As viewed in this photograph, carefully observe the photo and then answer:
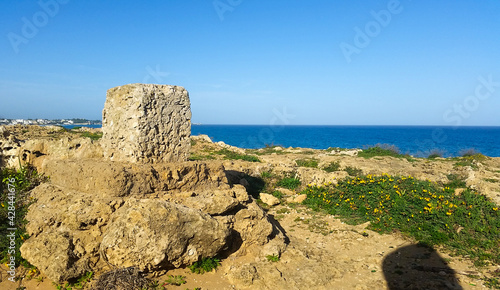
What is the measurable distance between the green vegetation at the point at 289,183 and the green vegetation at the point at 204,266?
6.03 m

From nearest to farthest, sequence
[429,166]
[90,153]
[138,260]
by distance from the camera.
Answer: [138,260], [90,153], [429,166]

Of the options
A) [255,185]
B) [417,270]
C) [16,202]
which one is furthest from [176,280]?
[255,185]

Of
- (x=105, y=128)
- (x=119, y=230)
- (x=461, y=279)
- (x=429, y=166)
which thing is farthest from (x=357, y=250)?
(x=429, y=166)

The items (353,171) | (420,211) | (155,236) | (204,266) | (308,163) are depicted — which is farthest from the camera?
(308,163)

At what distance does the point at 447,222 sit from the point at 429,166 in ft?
28.2

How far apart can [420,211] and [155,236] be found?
251 inches

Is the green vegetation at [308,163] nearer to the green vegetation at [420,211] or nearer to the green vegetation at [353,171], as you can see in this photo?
the green vegetation at [353,171]

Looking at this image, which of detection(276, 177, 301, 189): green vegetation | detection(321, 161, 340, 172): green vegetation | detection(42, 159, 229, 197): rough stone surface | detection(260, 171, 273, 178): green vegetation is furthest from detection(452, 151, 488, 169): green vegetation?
detection(42, 159, 229, 197): rough stone surface

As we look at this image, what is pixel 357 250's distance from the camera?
6.79 meters

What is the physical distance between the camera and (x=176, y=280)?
5.01 m

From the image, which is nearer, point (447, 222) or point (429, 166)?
point (447, 222)

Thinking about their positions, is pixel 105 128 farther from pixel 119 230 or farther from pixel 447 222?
pixel 447 222

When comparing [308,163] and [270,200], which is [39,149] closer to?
[270,200]

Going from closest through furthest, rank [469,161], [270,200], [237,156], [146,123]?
[146,123] → [270,200] → [237,156] → [469,161]
